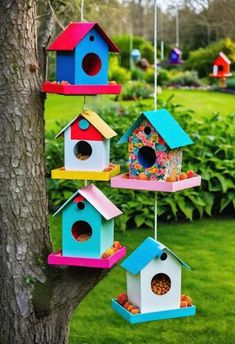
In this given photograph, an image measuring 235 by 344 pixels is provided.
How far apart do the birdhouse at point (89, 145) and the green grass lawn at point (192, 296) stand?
2.25m

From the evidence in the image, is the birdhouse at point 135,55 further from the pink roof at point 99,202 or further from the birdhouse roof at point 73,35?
the pink roof at point 99,202

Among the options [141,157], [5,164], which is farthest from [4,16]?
[141,157]

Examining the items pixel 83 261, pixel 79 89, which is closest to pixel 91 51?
pixel 79 89

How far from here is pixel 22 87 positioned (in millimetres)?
4395

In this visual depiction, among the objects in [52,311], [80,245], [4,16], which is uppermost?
[4,16]

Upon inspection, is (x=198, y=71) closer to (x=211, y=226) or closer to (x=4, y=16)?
(x=211, y=226)

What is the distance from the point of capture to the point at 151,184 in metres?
4.16

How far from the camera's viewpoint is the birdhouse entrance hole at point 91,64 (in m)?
4.33

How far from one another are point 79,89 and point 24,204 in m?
0.82

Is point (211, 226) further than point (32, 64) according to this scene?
Yes

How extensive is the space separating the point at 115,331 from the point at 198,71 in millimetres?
26915

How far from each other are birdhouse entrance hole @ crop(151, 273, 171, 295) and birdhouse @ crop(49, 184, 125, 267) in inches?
11.7

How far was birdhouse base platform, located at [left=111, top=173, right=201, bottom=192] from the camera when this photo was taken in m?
4.12

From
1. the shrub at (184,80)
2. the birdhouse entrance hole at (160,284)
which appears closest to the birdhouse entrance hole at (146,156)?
the birdhouse entrance hole at (160,284)
